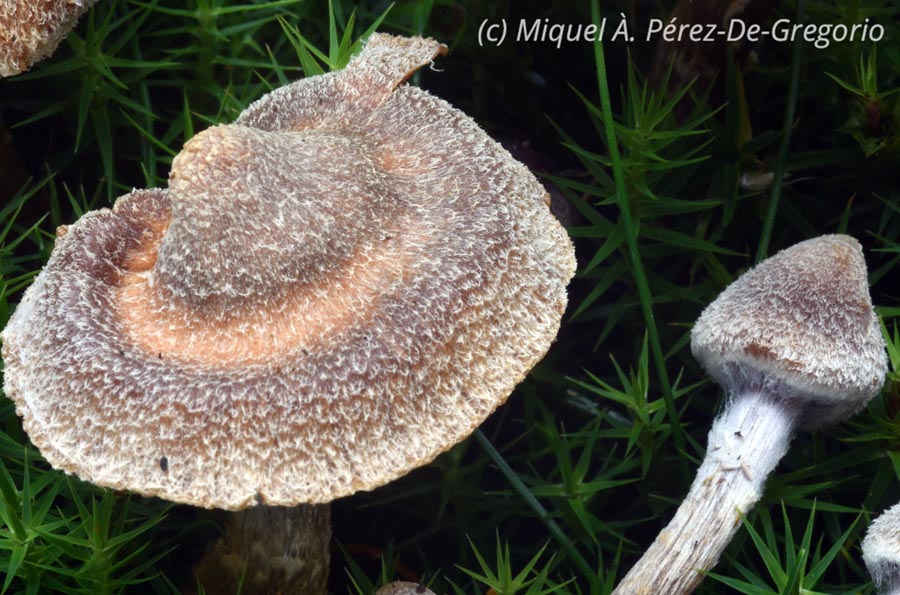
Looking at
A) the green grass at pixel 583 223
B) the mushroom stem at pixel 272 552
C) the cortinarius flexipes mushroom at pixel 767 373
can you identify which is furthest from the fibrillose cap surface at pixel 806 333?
the mushroom stem at pixel 272 552

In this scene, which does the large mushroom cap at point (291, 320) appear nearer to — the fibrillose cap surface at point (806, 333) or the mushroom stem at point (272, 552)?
the fibrillose cap surface at point (806, 333)

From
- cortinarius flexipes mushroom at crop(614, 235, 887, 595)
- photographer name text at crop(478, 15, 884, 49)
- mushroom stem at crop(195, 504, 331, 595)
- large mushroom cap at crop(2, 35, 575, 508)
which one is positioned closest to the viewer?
large mushroom cap at crop(2, 35, 575, 508)

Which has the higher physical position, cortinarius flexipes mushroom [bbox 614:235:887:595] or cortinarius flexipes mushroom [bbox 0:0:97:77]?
cortinarius flexipes mushroom [bbox 0:0:97:77]

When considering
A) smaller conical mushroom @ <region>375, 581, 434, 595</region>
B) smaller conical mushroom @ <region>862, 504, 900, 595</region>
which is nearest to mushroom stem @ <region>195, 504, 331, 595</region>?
smaller conical mushroom @ <region>375, 581, 434, 595</region>

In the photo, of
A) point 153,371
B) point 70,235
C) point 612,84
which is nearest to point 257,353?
point 153,371

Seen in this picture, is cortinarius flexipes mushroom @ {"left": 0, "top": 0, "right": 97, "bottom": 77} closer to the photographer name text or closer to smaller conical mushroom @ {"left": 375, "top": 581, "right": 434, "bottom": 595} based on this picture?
the photographer name text

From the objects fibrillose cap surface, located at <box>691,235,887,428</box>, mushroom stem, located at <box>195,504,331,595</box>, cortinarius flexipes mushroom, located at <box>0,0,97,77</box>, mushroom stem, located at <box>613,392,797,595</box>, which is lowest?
mushroom stem, located at <box>195,504,331,595</box>

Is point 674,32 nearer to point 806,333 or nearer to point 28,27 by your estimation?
point 806,333
